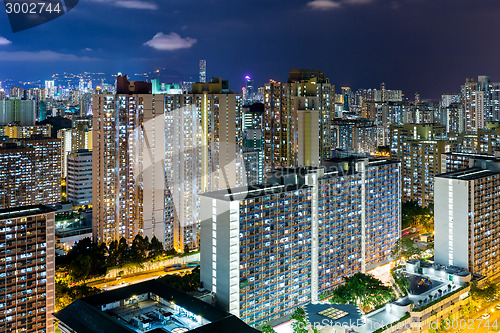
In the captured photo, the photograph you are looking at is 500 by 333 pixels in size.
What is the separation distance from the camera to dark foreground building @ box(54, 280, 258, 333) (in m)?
8.46

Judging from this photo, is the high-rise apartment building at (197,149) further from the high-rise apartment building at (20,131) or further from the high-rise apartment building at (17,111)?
the high-rise apartment building at (17,111)

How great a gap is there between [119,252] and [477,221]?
10665mm

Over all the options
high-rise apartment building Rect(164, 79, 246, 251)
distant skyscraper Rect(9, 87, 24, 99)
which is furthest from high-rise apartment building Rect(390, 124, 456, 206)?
distant skyscraper Rect(9, 87, 24, 99)

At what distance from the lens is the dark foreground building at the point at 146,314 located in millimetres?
8461

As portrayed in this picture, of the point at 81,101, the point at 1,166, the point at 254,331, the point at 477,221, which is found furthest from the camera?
the point at 81,101

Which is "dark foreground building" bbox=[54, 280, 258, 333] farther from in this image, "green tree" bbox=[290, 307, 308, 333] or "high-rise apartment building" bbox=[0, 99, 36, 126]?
"high-rise apartment building" bbox=[0, 99, 36, 126]

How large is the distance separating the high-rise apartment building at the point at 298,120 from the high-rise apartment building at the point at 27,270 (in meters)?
10.4

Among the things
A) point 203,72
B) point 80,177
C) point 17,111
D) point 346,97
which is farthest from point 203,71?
point 346,97

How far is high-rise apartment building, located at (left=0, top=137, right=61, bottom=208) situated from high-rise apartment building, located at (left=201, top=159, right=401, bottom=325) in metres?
14.2

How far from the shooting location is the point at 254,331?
28.1 ft

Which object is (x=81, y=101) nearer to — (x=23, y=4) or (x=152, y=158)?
(x=152, y=158)

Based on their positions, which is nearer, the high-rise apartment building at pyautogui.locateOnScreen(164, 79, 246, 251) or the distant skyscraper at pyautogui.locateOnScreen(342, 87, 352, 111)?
the high-rise apartment building at pyautogui.locateOnScreen(164, 79, 246, 251)

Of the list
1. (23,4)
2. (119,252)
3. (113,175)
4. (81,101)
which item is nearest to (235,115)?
(113,175)

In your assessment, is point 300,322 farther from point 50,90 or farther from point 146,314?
point 50,90
